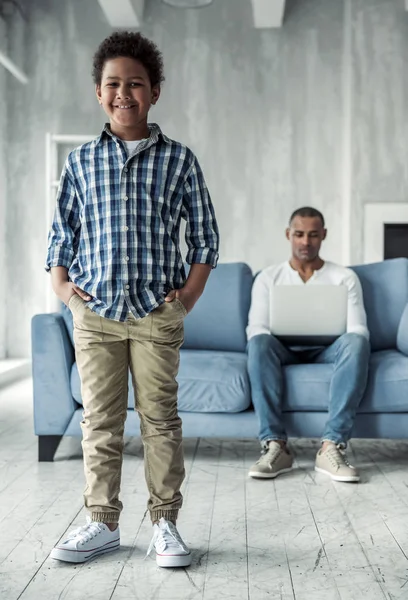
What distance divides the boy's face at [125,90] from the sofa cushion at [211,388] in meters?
1.39

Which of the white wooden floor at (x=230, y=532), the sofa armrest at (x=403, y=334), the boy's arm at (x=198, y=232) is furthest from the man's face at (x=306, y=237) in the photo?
the boy's arm at (x=198, y=232)

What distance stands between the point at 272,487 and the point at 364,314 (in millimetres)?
883

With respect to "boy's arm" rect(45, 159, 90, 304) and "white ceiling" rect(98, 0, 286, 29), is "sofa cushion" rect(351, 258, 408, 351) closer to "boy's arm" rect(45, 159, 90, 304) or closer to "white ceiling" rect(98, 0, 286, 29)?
"boy's arm" rect(45, 159, 90, 304)

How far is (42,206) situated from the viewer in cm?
691

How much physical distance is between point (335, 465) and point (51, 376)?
3.66 feet

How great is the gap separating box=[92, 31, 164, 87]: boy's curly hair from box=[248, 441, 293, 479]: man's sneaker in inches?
56.1

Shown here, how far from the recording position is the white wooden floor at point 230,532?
5.32 ft

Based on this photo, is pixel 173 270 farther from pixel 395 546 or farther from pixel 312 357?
pixel 312 357

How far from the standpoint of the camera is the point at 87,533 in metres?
1.79

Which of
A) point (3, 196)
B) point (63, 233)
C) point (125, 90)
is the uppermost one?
point (3, 196)

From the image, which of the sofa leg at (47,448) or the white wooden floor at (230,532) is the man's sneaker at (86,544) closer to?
the white wooden floor at (230,532)

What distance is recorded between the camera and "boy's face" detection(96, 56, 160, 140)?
1.74 meters

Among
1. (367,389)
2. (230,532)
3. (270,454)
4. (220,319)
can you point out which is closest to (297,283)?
(220,319)

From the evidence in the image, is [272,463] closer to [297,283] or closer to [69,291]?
[297,283]
